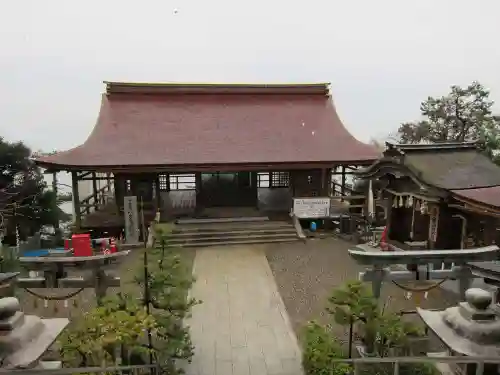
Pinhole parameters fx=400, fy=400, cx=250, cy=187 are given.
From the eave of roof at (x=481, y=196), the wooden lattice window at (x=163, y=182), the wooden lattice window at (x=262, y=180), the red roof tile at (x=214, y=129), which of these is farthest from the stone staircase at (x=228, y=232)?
the eave of roof at (x=481, y=196)

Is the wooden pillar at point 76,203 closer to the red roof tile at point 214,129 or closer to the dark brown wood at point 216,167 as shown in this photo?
the dark brown wood at point 216,167

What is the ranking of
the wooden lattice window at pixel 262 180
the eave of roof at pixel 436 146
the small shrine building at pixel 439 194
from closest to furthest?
1. the small shrine building at pixel 439 194
2. the eave of roof at pixel 436 146
3. the wooden lattice window at pixel 262 180

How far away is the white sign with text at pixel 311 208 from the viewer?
16547 mm

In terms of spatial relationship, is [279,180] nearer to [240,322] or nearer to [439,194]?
[439,194]

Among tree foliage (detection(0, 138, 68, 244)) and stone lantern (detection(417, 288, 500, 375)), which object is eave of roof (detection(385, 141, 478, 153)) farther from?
tree foliage (detection(0, 138, 68, 244))

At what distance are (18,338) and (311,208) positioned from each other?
43.8ft

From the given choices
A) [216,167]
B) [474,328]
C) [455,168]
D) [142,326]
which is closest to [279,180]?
Result: [216,167]

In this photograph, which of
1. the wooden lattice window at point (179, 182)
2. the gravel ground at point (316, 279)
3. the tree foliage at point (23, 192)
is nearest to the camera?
the gravel ground at point (316, 279)

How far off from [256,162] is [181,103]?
5.53 meters

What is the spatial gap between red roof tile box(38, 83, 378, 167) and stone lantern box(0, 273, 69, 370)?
37.2 feet

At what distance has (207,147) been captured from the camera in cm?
1703

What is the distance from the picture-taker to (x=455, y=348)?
4.56m

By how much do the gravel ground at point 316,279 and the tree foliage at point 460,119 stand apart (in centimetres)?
1096

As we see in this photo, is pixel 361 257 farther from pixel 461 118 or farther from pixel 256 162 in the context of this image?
pixel 461 118
